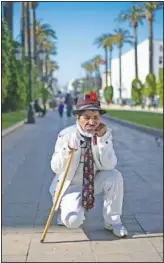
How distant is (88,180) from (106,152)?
161mm

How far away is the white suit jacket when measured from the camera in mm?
2326

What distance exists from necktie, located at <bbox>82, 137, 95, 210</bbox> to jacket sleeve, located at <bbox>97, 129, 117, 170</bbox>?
0.17ft

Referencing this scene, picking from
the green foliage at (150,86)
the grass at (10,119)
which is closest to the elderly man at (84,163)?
the grass at (10,119)

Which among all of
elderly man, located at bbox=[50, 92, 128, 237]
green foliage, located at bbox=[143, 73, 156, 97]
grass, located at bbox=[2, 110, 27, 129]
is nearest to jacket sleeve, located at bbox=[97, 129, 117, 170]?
elderly man, located at bbox=[50, 92, 128, 237]

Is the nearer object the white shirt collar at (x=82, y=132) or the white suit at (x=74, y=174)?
the white shirt collar at (x=82, y=132)

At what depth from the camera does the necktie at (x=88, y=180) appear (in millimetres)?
2382

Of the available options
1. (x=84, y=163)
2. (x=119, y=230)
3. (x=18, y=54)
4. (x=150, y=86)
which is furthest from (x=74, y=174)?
(x=150, y=86)

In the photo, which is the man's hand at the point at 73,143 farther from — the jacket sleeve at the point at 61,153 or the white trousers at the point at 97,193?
the white trousers at the point at 97,193

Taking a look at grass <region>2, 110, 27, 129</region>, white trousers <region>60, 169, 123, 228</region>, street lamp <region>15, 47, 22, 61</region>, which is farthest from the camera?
grass <region>2, 110, 27, 129</region>

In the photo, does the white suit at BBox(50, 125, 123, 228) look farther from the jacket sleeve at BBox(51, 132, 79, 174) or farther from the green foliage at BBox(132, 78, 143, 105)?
the green foliage at BBox(132, 78, 143, 105)

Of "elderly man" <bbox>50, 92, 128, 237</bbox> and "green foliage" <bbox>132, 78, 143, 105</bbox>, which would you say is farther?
"green foliage" <bbox>132, 78, 143, 105</bbox>

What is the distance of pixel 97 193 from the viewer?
2.70 meters

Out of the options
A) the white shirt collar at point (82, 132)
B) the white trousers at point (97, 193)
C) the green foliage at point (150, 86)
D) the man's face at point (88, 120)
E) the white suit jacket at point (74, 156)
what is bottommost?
the white trousers at point (97, 193)

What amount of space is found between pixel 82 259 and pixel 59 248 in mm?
210
